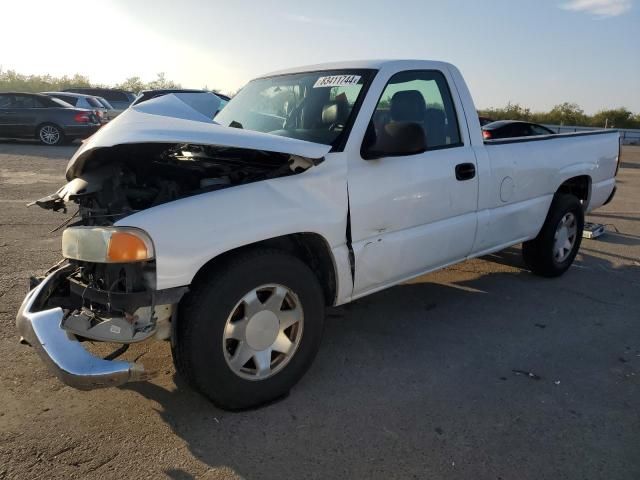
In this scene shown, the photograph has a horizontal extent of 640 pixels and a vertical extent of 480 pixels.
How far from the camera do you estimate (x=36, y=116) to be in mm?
16766

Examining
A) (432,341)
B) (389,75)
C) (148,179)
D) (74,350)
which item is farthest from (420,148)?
(74,350)

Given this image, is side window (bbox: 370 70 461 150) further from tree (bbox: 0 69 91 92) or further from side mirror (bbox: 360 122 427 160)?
tree (bbox: 0 69 91 92)

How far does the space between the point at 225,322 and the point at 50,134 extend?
16.9 meters

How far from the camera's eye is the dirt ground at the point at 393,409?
100 inches

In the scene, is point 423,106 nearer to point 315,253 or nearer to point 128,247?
point 315,253

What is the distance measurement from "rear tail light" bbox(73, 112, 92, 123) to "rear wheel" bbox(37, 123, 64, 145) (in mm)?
673

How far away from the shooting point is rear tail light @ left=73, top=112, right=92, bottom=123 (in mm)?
16875

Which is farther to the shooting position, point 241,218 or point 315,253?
point 315,253

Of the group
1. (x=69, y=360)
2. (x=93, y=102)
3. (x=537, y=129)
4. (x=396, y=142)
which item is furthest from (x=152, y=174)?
(x=93, y=102)

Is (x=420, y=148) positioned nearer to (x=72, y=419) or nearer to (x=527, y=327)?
(x=527, y=327)

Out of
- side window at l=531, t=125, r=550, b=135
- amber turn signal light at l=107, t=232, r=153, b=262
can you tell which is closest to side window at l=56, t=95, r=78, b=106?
side window at l=531, t=125, r=550, b=135

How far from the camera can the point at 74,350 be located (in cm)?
250

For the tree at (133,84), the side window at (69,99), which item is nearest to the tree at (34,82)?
the tree at (133,84)

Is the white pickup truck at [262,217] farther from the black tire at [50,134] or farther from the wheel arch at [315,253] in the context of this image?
the black tire at [50,134]
